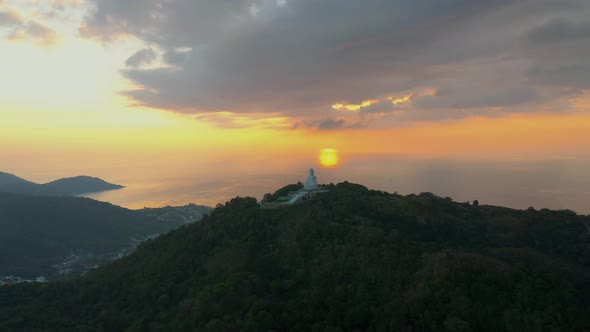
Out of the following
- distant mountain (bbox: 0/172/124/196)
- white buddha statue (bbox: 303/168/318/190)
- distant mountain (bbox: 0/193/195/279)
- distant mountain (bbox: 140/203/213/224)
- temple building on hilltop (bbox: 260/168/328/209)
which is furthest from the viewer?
distant mountain (bbox: 0/172/124/196)

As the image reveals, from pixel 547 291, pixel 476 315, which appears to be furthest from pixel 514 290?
pixel 476 315

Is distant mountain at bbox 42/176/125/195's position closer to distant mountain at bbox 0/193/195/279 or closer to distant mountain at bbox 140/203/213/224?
distant mountain at bbox 0/193/195/279

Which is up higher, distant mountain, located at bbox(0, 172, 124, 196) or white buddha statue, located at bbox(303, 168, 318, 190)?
distant mountain, located at bbox(0, 172, 124, 196)

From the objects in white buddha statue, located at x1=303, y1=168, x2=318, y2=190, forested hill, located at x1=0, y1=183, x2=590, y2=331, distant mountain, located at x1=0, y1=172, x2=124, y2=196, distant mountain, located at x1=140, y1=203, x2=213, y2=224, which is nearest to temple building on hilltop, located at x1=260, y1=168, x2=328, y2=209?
white buddha statue, located at x1=303, y1=168, x2=318, y2=190

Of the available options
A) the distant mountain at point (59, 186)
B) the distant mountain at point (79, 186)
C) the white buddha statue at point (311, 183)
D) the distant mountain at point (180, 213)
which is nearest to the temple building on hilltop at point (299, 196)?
the white buddha statue at point (311, 183)

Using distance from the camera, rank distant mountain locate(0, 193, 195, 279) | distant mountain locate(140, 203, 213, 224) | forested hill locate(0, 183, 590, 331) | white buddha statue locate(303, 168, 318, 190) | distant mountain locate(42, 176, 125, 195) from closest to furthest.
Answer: forested hill locate(0, 183, 590, 331) < white buddha statue locate(303, 168, 318, 190) < distant mountain locate(0, 193, 195, 279) < distant mountain locate(140, 203, 213, 224) < distant mountain locate(42, 176, 125, 195)
